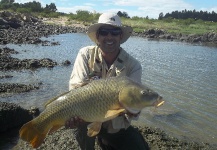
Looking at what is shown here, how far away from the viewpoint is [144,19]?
78688mm

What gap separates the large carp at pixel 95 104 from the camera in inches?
150

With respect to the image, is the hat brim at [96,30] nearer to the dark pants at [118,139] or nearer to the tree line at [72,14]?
the dark pants at [118,139]

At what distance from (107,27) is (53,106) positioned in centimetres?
162

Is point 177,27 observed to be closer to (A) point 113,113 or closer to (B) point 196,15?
(A) point 113,113

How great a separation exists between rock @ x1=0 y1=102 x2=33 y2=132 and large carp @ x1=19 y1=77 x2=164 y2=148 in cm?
337

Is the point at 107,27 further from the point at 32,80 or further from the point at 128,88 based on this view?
the point at 32,80

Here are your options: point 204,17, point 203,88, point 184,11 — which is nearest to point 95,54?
point 203,88

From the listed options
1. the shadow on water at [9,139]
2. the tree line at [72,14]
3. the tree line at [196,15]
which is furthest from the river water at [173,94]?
the tree line at [196,15]

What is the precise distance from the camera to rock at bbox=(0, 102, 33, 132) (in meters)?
7.16

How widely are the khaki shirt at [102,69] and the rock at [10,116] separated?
120 inches

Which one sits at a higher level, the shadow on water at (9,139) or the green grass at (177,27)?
the green grass at (177,27)

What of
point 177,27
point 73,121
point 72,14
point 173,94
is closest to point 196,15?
point 72,14

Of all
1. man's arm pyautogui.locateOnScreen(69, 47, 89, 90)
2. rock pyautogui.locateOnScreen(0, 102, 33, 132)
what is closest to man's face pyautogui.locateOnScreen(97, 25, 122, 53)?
man's arm pyautogui.locateOnScreen(69, 47, 89, 90)

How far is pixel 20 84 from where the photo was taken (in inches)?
468
